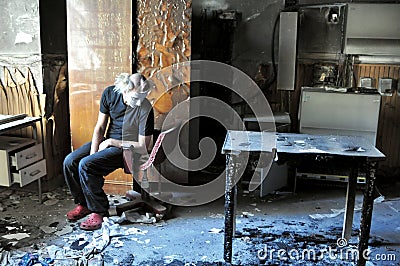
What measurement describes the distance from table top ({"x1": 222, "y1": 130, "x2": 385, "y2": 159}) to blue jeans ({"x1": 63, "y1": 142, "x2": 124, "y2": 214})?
955mm

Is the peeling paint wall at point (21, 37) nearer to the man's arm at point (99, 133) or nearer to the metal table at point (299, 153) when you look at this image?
the man's arm at point (99, 133)

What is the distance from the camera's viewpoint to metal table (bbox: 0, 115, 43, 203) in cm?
339

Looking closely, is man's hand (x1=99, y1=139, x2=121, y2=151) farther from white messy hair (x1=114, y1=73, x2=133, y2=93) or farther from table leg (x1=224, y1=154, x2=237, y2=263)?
table leg (x1=224, y1=154, x2=237, y2=263)

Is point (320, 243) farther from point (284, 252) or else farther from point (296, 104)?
point (296, 104)

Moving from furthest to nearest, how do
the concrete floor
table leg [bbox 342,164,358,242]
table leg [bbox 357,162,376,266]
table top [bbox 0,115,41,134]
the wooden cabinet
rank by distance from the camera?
the wooden cabinet
table top [bbox 0,115,41,134]
table leg [bbox 342,164,358,242]
the concrete floor
table leg [bbox 357,162,376,266]

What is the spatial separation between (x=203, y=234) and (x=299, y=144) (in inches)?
39.5

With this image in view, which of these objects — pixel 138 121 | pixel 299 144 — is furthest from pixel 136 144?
pixel 299 144

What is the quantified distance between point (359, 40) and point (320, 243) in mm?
2200

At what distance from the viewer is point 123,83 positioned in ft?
11.4

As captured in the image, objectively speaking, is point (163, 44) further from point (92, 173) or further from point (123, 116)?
point (92, 173)

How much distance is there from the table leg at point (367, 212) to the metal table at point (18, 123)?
105 inches

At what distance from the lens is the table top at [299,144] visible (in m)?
2.75
